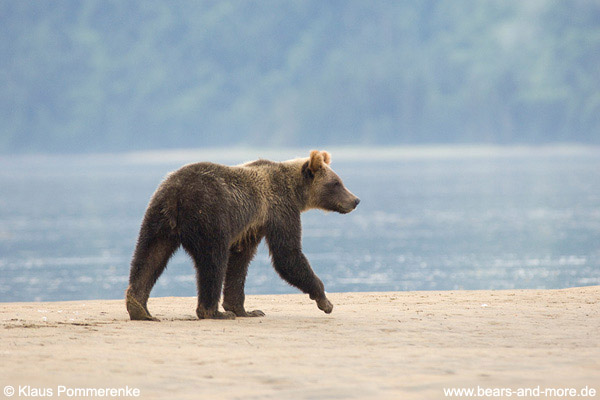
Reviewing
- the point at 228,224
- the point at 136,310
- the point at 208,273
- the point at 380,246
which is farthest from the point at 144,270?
the point at 380,246

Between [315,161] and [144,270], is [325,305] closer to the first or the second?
[315,161]

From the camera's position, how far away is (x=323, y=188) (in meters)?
10.9

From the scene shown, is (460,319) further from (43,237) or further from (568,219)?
(568,219)

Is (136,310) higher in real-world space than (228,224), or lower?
lower

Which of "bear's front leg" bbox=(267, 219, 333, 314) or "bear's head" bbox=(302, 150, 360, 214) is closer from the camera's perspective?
"bear's front leg" bbox=(267, 219, 333, 314)

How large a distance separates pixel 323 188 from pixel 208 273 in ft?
6.93

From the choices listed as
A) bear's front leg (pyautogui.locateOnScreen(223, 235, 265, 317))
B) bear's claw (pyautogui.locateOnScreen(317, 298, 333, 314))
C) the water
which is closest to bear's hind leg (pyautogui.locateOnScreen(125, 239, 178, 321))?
bear's front leg (pyautogui.locateOnScreen(223, 235, 265, 317))

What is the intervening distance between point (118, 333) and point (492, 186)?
95496mm

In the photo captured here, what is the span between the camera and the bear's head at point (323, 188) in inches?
426

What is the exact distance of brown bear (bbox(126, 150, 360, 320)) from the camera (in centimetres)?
929

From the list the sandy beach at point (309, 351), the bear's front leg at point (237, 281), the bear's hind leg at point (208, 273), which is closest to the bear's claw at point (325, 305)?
the sandy beach at point (309, 351)

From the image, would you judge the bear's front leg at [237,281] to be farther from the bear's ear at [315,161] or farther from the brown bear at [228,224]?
the bear's ear at [315,161]

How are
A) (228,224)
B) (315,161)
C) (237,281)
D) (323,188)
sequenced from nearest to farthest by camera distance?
(228,224), (237,281), (315,161), (323,188)

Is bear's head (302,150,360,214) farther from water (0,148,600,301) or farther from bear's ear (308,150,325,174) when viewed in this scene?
water (0,148,600,301)
